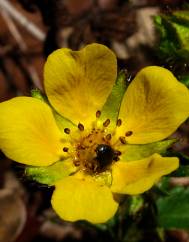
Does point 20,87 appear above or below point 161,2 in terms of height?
below

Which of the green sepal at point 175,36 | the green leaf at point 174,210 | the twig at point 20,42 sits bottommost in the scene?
the green leaf at point 174,210

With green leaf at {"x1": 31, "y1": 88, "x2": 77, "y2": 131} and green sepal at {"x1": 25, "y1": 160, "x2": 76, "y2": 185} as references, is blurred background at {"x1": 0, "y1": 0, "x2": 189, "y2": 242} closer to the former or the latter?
green leaf at {"x1": 31, "y1": 88, "x2": 77, "y2": 131}

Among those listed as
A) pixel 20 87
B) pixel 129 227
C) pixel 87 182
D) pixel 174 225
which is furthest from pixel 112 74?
pixel 20 87

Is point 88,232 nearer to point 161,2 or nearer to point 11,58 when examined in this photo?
point 11,58

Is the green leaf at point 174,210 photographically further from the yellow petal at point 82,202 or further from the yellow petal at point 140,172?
the yellow petal at point 82,202

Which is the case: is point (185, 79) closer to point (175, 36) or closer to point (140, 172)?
point (175, 36)

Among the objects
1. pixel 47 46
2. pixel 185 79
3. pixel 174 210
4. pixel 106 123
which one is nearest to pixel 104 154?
pixel 106 123

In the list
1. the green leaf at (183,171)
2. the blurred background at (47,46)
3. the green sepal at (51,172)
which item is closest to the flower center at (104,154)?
the green sepal at (51,172)
